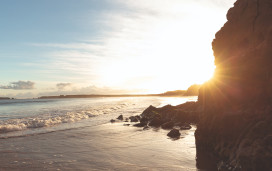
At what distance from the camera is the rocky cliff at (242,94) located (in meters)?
6.62

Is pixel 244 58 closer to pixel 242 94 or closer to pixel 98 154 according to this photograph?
pixel 242 94

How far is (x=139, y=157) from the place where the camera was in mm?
9445

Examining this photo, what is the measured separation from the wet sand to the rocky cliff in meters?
1.64

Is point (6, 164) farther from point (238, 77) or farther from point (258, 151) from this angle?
point (238, 77)

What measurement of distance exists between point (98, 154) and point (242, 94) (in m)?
7.07

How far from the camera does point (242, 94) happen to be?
8453 mm

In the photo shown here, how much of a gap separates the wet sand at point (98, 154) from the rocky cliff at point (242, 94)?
5.39ft

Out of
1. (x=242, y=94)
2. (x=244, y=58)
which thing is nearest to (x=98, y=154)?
(x=242, y=94)

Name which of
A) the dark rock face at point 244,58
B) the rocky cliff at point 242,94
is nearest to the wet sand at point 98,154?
the rocky cliff at point 242,94

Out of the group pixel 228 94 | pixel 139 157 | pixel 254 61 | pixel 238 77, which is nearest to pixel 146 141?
pixel 139 157

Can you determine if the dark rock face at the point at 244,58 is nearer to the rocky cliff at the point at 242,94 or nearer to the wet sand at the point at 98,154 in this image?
the rocky cliff at the point at 242,94

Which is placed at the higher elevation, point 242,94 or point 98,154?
point 242,94

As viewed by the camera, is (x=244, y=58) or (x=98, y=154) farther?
(x=98, y=154)

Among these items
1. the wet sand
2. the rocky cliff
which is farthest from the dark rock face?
the wet sand
